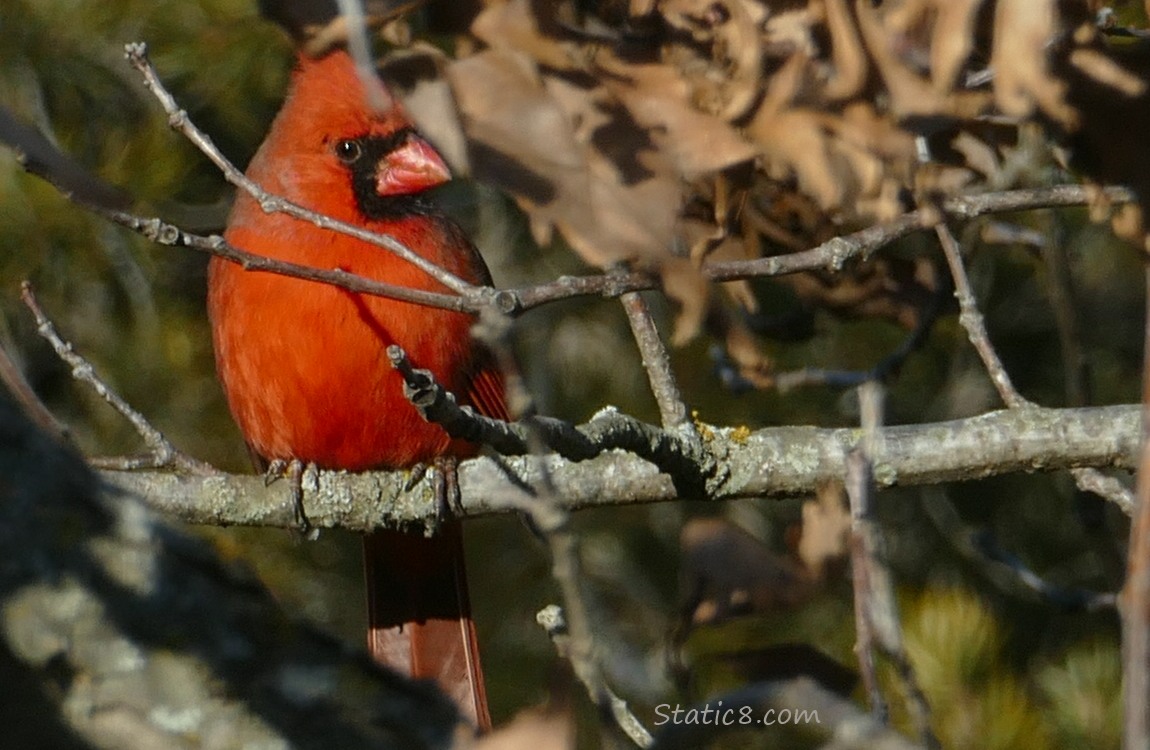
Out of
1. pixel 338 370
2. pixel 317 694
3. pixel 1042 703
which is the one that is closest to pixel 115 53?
pixel 338 370

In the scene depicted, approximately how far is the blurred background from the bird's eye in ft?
2.05

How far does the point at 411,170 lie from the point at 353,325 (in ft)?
1.36

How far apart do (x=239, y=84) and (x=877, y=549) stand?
340cm

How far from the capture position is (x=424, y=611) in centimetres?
388

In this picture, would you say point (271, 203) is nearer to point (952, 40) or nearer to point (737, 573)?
point (737, 573)

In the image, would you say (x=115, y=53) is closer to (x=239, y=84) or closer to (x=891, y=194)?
(x=239, y=84)

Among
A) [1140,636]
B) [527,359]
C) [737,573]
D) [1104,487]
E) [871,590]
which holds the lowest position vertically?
[1140,636]

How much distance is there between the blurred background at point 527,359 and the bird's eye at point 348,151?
24.6 inches

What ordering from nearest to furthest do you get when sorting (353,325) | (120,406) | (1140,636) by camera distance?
(1140,636), (120,406), (353,325)

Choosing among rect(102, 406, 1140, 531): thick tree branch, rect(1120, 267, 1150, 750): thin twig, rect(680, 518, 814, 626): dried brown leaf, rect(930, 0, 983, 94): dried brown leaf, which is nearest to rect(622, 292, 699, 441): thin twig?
rect(102, 406, 1140, 531): thick tree branch

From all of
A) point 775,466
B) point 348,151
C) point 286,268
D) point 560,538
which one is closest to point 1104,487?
point 775,466

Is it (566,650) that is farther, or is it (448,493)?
(448,493)

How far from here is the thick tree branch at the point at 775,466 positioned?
261cm

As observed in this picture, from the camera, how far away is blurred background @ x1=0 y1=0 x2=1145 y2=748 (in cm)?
440
